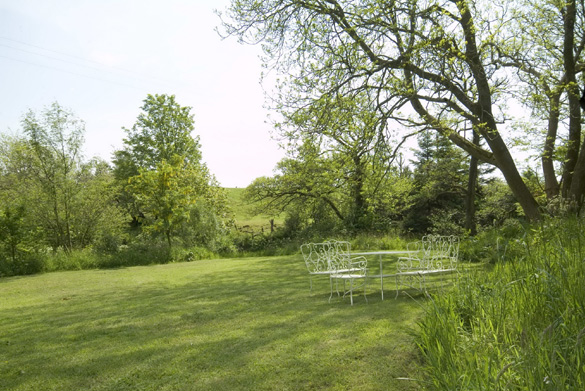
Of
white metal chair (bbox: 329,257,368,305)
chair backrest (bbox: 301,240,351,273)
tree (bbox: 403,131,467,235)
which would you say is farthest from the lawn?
tree (bbox: 403,131,467,235)

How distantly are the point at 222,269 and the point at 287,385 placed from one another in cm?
999

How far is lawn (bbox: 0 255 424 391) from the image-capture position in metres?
3.89

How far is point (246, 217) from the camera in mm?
32031

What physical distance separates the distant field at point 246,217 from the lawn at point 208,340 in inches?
670

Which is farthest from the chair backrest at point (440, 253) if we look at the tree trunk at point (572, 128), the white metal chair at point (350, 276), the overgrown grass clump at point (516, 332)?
the tree trunk at point (572, 128)

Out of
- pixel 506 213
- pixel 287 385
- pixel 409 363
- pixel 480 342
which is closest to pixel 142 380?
pixel 287 385

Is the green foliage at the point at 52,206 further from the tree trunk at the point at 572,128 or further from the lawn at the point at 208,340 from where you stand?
the tree trunk at the point at 572,128

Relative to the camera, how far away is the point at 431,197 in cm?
2130

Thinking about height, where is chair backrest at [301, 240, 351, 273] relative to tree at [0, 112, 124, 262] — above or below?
below

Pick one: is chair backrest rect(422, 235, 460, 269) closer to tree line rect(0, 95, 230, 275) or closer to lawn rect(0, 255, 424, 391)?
lawn rect(0, 255, 424, 391)

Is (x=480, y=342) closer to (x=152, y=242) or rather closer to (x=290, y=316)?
(x=290, y=316)

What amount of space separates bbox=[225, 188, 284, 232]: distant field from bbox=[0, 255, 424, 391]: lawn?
55.9ft

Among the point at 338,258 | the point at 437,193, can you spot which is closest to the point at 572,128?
the point at 338,258

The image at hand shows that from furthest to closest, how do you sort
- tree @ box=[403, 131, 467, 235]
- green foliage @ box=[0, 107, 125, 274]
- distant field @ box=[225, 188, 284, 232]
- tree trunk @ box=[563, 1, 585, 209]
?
distant field @ box=[225, 188, 284, 232] → tree @ box=[403, 131, 467, 235] → green foliage @ box=[0, 107, 125, 274] → tree trunk @ box=[563, 1, 585, 209]
